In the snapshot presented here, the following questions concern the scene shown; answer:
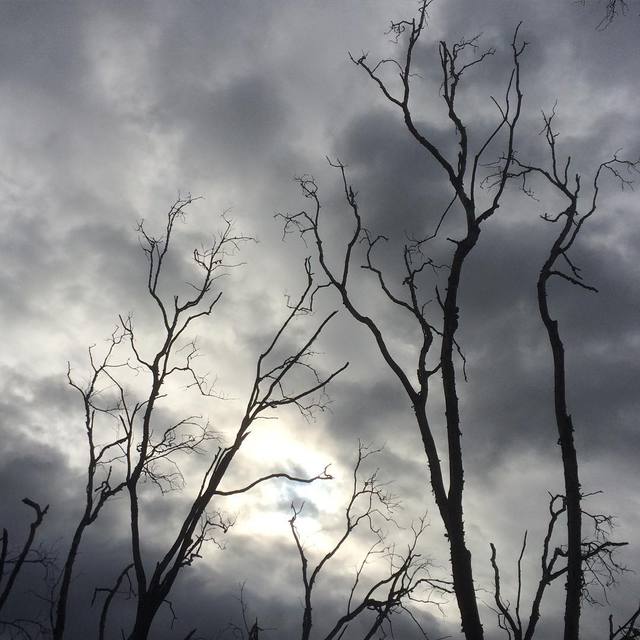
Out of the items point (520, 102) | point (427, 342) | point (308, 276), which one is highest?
point (520, 102)

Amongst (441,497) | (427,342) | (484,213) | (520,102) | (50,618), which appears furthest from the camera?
(50,618)

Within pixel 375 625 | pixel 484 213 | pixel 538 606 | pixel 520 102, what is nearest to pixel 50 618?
pixel 375 625

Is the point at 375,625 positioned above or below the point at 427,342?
below

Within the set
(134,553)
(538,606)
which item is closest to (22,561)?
(134,553)

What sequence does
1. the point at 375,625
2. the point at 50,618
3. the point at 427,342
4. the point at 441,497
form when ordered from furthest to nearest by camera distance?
the point at 50,618
the point at 375,625
the point at 427,342
the point at 441,497

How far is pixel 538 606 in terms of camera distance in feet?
28.3

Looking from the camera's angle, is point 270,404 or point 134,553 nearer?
point 134,553

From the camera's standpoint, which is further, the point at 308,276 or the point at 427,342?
the point at 308,276

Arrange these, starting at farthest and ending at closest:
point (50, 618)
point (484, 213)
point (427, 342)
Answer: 1. point (50, 618)
2. point (484, 213)
3. point (427, 342)

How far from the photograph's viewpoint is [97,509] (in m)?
12.1

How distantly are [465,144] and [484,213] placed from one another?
1257 mm

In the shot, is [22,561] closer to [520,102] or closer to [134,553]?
[134,553]

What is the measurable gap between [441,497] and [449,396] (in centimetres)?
129

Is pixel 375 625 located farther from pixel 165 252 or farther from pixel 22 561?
pixel 165 252
